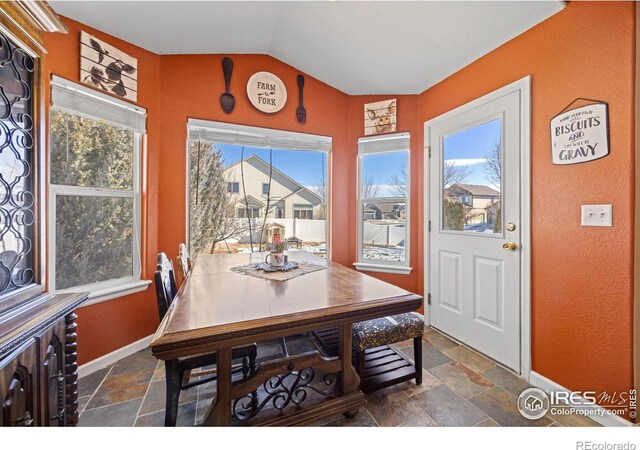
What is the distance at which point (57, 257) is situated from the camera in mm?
1851

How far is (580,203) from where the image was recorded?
1.59 metres

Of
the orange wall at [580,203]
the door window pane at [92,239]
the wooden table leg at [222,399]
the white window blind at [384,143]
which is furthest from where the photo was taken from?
the white window blind at [384,143]

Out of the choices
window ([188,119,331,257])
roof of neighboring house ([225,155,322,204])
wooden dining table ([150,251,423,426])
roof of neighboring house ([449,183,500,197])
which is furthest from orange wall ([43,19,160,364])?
roof of neighboring house ([449,183,500,197])

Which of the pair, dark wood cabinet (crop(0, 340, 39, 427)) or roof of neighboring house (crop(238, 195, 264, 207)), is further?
roof of neighboring house (crop(238, 195, 264, 207))

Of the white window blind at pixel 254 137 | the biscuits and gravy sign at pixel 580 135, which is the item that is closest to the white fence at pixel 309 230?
the white window blind at pixel 254 137

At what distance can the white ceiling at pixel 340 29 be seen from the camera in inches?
71.7

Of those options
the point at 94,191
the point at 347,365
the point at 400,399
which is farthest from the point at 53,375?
the point at 400,399

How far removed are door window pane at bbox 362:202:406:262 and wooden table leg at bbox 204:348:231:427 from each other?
227 centimetres

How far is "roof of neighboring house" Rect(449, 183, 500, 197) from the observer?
2168 mm

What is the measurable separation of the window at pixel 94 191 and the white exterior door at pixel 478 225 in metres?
2.65

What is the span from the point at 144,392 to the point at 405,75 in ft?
10.7

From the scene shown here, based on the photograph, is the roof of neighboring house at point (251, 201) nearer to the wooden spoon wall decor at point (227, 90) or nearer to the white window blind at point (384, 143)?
the wooden spoon wall decor at point (227, 90)

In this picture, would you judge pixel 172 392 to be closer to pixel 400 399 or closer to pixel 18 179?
pixel 18 179

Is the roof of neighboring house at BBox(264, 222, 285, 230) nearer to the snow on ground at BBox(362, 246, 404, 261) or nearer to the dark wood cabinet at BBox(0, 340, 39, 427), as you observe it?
the snow on ground at BBox(362, 246, 404, 261)
